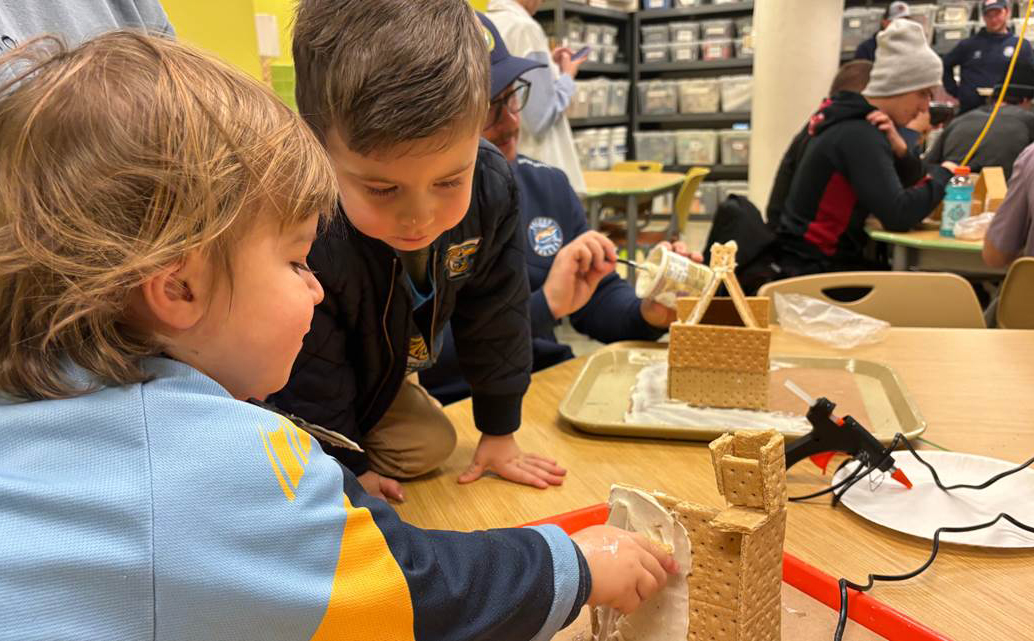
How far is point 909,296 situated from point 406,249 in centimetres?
126

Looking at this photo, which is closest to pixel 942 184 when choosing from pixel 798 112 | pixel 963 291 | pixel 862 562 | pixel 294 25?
pixel 963 291

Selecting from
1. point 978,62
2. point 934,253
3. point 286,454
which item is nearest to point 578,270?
point 286,454

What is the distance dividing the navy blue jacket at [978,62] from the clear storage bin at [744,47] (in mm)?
1482

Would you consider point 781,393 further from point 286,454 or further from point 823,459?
point 286,454

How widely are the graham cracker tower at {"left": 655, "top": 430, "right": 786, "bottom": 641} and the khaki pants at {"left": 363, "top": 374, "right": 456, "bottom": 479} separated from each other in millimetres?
426

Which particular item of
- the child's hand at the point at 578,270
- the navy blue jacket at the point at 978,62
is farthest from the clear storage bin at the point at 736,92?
the child's hand at the point at 578,270

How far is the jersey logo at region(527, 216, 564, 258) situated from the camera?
5.44 ft

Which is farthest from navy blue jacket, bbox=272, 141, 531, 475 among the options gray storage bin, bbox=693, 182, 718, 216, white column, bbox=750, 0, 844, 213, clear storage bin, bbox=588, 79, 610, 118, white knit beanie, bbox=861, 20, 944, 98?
gray storage bin, bbox=693, 182, 718, 216

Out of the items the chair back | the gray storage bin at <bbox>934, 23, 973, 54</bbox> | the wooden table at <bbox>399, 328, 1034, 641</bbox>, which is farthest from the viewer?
the gray storage bin at <bbox>934, 23, 973, 54</bbox>

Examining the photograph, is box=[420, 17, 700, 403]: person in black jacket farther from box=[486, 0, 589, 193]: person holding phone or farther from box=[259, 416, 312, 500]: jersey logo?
box=[486, 0, 589, 193]: person holding phone

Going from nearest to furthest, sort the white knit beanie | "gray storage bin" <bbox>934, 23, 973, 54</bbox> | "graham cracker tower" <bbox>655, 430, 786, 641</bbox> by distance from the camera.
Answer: "graham cracker tower" <bbox>655, 430, 786, 641</bbox> → the white knit beanie → "gray storage bin" <bbox>934, 23, 973, 54</bbox>

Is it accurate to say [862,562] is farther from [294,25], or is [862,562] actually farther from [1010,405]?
[294,25]

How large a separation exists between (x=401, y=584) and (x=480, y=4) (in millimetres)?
4206

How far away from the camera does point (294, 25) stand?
79cm
